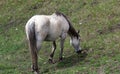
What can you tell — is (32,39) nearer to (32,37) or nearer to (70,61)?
(32,37)

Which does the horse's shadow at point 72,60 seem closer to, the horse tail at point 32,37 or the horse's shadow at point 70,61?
the horse's shadow at point 70,61

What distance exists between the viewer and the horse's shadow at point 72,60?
1116cm

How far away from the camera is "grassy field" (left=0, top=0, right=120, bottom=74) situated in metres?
10.7

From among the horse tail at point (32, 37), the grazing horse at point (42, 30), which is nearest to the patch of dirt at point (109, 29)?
the grazing horse at point (42, 30)

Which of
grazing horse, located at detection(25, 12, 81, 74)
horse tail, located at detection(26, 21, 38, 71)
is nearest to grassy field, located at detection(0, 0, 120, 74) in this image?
horse tail, located at detection(26, 21, 38, 71)

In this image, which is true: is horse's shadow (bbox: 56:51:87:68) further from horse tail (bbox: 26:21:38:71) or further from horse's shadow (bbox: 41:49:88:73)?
horse tail (bbox: 26:21:38:71)

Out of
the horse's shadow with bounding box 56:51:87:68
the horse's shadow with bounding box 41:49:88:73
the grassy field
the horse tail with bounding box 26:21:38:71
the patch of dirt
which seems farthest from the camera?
the patch of dirt

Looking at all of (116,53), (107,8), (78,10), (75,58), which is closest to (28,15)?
(78,10)

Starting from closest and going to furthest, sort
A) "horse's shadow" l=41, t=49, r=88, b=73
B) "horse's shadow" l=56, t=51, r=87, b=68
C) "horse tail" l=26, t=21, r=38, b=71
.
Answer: "horse tail" l=26, t=21, r=38, b=71 < "horse's shadow" l=41, t=49, r=88, b=73 < "horse's shadow" l=56, t=51, r=87, b=68

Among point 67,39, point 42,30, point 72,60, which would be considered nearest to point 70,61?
point 72,60

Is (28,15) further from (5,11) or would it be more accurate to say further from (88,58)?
(88,58)

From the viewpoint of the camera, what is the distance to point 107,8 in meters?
15.4

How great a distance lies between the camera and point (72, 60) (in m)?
11.6

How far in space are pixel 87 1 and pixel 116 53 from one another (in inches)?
236
